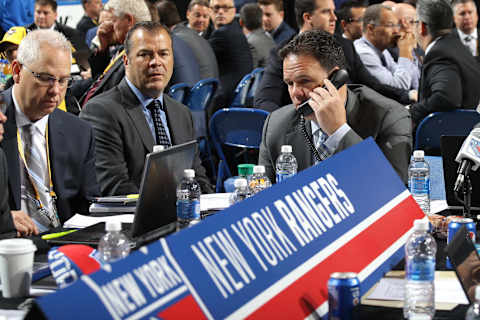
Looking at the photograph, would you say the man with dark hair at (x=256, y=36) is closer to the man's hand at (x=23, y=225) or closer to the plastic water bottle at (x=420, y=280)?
the man's hand at (x=23, y=225)

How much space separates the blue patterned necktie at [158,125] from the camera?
11.6 feet

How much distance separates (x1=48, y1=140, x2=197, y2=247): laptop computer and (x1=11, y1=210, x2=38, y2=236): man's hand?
24cm

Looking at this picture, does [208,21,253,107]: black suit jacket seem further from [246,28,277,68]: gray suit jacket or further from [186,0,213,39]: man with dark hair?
[186,0,213,39]: man with dark hair

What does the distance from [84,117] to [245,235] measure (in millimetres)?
2211

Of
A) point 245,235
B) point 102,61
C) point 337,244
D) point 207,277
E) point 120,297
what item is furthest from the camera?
point 102,61

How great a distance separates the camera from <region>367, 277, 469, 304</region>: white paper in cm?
170

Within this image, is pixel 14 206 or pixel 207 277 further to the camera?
pixel 14 206

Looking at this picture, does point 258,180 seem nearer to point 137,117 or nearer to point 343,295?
point 137,117

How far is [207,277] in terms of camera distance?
132 centimetres

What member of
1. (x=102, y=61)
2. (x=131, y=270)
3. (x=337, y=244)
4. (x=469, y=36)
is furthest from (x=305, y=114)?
(x=469, y=36)

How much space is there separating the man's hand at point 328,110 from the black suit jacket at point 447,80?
2070 millimetres

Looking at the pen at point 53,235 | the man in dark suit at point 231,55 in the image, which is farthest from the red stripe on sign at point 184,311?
the man in dark suit at point 231,55

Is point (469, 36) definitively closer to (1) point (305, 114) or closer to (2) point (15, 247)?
(1) point (305, 114)

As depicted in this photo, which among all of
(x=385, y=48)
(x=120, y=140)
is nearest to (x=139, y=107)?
(x=120, y=140)
